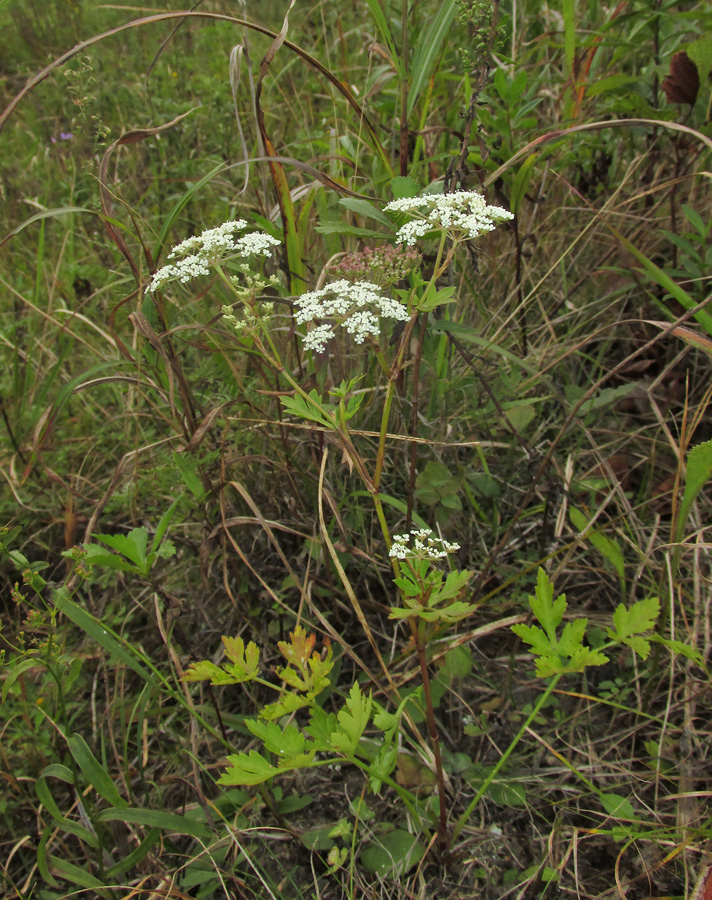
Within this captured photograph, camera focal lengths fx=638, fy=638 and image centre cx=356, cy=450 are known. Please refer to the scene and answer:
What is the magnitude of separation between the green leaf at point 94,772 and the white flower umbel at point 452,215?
118 centimetres

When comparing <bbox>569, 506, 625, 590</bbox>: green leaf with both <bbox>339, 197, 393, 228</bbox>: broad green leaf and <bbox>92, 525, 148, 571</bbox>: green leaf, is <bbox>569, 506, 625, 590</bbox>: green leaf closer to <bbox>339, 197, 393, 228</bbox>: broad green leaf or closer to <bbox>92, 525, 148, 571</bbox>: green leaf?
<bbox>339, 197, 393, 228</bbox>: broad green leaf

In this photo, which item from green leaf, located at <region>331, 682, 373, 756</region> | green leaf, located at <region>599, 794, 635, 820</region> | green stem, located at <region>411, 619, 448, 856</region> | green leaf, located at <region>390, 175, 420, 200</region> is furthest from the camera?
green leaf, located at <region>390, 175, 420, 200</region>

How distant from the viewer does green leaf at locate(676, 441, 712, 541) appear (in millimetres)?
1249

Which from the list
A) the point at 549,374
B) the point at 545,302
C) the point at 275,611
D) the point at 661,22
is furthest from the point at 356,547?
the point at 661,22

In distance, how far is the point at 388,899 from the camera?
1246 millimetres

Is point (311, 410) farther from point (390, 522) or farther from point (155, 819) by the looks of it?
point (155, 819)

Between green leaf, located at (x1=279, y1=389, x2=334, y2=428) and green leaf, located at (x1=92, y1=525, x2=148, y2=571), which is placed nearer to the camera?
green leaf, located at (x1=279, y1=389, x2=334, y2=428)

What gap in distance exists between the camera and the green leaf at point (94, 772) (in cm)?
127

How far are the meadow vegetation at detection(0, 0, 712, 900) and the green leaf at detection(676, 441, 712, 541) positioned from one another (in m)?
0.09

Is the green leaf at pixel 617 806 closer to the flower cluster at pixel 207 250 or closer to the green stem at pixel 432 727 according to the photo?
the green stem at pixel 432 727

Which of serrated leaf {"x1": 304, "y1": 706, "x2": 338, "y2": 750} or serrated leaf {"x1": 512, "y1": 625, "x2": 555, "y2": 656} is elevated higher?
serrated leaf {"x1": 512, "y1": 625, "x2": 555, "y2": 656}

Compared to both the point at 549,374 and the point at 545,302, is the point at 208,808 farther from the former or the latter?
the point at 545,302

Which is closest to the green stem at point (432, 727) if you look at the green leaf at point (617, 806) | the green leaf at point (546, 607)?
the green leaf at point (546, 607)

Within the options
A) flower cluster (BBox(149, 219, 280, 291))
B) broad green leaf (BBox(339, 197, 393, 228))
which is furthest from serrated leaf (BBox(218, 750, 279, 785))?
broad green leaf (BBox(339, 197, 393, 228))
